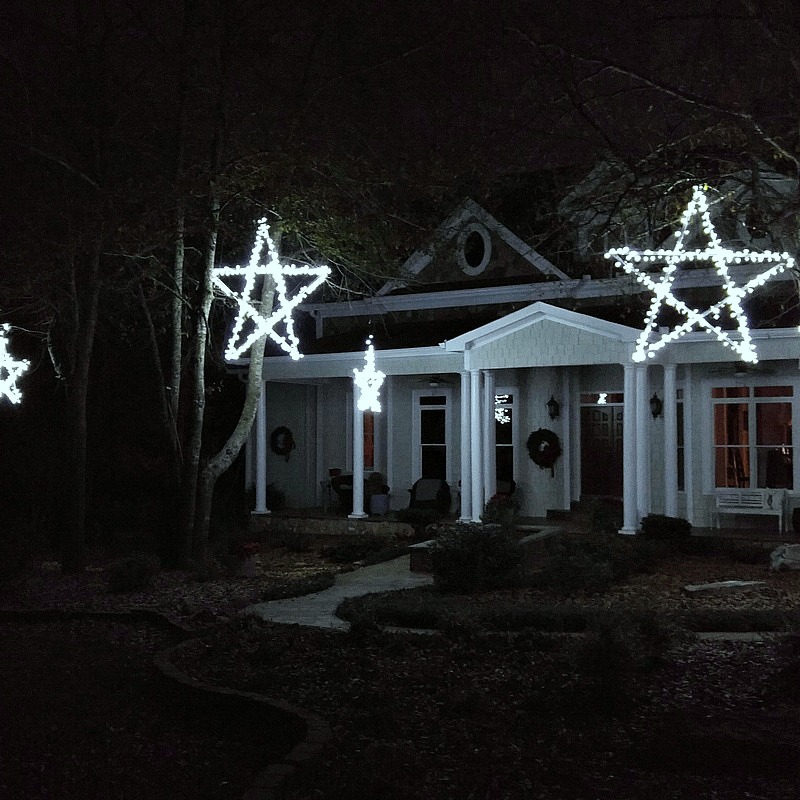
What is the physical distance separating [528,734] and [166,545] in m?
8.75

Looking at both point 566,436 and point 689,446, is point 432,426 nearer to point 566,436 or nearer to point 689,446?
point 566,436

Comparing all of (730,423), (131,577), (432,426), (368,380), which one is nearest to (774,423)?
(730,423)

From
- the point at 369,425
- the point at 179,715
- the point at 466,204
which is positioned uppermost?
the point at 466,204

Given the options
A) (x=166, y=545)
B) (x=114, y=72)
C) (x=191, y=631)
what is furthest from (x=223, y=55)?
(x=191, y=631)

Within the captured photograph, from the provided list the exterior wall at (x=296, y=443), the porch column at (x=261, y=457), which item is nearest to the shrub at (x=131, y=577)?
the porch column at (x=261, y=457)

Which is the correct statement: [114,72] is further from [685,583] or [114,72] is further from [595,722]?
[595,722]

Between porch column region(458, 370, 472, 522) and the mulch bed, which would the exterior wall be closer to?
porch column region(458, 370, 472, 522)

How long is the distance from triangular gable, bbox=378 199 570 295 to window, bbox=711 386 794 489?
3845 millimetres

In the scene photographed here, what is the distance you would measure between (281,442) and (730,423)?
885 centimetres

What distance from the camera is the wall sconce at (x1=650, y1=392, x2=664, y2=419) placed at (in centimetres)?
1680

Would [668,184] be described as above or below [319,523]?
above

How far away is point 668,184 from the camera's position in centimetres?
830

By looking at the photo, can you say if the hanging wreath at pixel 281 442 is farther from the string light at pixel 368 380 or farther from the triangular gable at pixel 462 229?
the triangular gable at pixel 462 229

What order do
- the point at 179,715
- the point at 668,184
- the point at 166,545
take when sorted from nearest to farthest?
the point at 179,715 → the point at 668,184 → the point at 166,545
